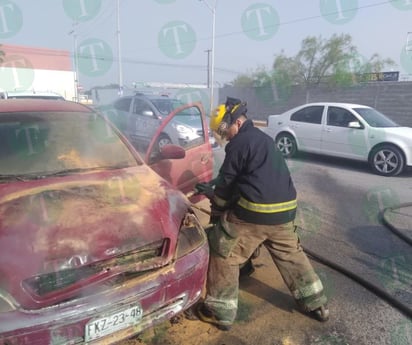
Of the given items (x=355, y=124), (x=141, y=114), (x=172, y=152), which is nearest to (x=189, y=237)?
(x=172, y=152)

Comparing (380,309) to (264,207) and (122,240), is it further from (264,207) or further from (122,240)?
(122,240)

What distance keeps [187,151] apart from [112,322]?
2.66m

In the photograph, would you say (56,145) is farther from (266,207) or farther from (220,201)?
(266,207)

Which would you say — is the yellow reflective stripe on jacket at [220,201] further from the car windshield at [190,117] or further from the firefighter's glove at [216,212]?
the car windshield at [190,117]

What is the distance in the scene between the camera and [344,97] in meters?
20.6

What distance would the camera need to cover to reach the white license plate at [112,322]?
1.92 m

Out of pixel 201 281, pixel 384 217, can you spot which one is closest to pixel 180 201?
pixel 201 281

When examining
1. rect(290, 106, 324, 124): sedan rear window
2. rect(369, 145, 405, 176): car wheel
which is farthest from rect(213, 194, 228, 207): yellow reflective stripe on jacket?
rect(290, 106, 324, 124): sedan rear window

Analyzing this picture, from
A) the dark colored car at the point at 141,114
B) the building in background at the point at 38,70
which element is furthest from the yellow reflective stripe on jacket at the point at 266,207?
the building in background at the point at 38,70

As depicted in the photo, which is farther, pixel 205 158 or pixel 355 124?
pixel 355 124

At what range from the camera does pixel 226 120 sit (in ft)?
9.15

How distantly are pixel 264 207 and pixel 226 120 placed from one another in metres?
0.72

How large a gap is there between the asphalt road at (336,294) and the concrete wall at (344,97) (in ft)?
45.6

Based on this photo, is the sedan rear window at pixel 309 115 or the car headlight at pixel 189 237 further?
the sedan rear window at pixel 309 115
